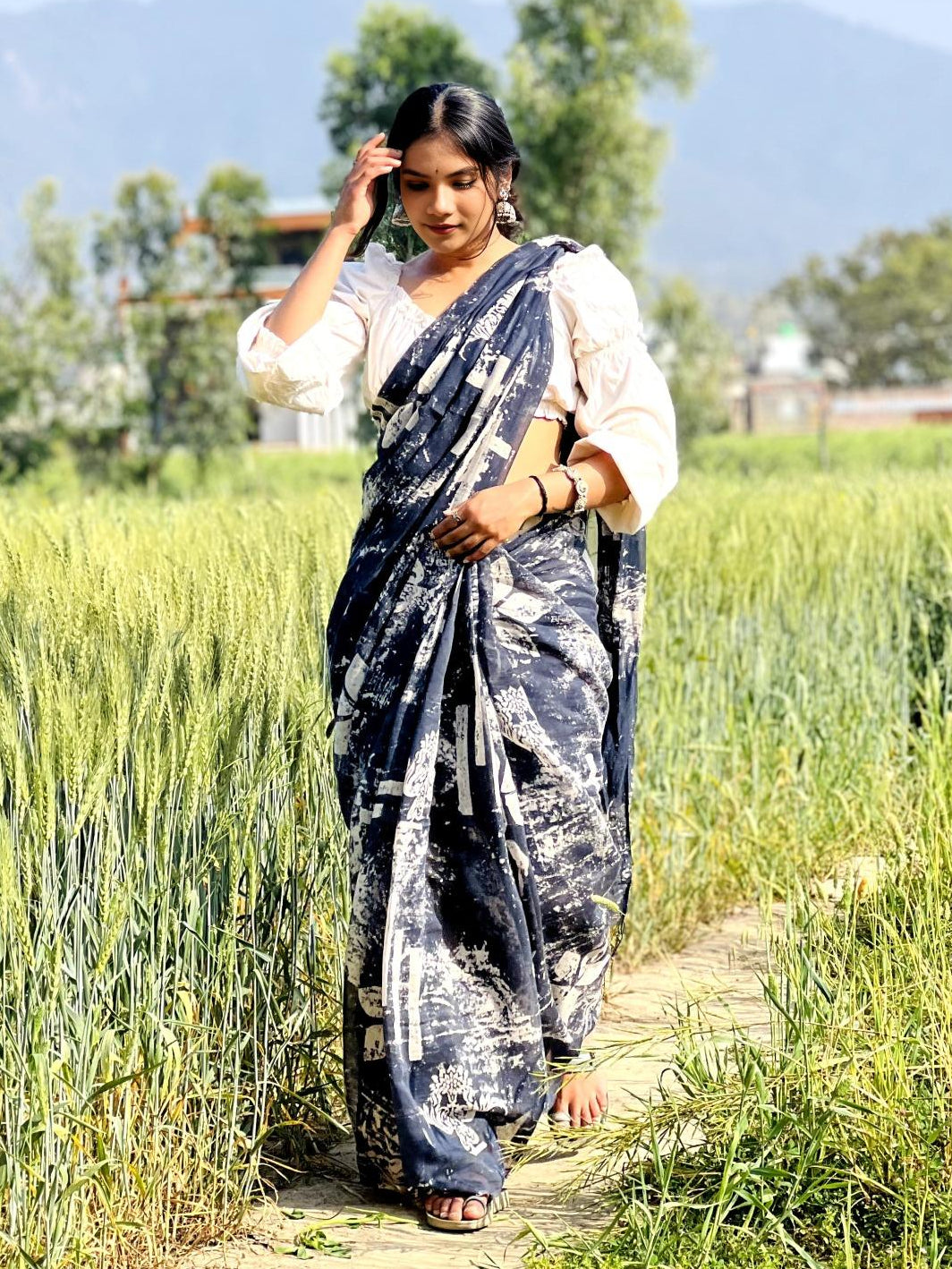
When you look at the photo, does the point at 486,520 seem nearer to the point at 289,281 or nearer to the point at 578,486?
the point at 578,486

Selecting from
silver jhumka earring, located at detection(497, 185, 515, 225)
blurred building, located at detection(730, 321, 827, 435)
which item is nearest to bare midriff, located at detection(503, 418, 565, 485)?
silver jhumka earring, located at detection(497, 185, 515, 225)

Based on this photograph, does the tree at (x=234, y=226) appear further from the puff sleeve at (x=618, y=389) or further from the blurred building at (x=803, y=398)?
the blurred building at (x=803, y=398)

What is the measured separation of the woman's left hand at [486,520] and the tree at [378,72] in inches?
875

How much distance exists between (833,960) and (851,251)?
7514 centimetres

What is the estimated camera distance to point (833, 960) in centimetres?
262

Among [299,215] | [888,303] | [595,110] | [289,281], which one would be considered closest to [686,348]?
[595,110]

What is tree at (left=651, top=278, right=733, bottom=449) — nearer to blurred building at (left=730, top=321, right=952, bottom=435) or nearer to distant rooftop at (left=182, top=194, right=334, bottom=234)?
distant rooftop at (left=182, top=194, right=334, bottom=234)

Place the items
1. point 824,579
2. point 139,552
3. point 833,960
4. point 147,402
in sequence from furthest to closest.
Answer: point 147,402, point 824,579, point 139,552, point 833,960

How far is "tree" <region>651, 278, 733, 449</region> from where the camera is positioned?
2531 cm

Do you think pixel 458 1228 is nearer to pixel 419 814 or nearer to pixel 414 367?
pixel 419 814

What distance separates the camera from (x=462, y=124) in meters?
2.49

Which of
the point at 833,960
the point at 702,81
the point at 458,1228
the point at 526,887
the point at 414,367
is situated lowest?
the point at 458,1228

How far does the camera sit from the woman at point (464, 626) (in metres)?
2.46

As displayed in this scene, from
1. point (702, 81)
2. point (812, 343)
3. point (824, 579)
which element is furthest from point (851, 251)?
point (824, 579)
